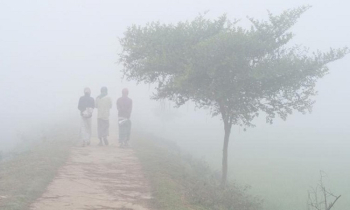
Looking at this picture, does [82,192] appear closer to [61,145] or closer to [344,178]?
[61,145]

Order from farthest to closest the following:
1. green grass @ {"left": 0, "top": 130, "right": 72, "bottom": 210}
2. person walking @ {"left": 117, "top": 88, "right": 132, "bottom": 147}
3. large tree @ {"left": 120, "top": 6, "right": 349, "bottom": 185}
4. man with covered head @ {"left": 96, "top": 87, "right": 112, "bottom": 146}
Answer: person walking @ {"left": 117, "top": 88, "right": 132, "bottom": 147} < man with covered head @ {"left": 96, "top": 87, "right": 112, "bottom": 146} < large tree @ {"left": 120, "top": 6, "right": 349, "bottom": 185} < green grass @ {"left": 0, "top": 130, "right": 72, "bottom": 210}

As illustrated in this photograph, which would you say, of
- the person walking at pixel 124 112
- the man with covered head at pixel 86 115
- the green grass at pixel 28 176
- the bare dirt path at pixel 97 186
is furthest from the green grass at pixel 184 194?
the person walking at pixel 124 112

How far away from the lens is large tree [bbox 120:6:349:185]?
13.0 meters

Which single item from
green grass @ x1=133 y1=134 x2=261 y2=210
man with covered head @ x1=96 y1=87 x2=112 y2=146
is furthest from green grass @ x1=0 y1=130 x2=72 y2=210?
man with covered head @ x1=96 y1=87 x2=112 y2=146

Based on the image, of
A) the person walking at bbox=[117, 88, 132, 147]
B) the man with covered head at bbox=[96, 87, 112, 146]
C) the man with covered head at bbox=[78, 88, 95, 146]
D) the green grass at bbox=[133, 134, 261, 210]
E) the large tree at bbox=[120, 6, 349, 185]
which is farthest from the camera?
the person walking at bbox=[117, 88, 132, 147]

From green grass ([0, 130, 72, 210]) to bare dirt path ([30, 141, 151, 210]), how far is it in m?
0.20

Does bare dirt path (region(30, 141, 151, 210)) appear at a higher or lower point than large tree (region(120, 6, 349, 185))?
lower

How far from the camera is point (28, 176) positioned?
412 inches

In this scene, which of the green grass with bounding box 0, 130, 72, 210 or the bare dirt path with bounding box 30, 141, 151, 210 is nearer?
Result: the green grass with bounding box 0, 130, 72, 210

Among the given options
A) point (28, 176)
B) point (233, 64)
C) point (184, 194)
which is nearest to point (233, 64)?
point (233, 64)

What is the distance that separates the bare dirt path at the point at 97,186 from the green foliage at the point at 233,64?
9.74 ft

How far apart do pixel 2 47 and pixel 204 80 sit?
17622cm

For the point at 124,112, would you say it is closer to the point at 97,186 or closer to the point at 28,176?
the point at 28,176

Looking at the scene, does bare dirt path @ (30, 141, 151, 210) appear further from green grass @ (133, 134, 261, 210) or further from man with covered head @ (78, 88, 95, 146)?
man with covered head @ (78, 88, 95, 146)
